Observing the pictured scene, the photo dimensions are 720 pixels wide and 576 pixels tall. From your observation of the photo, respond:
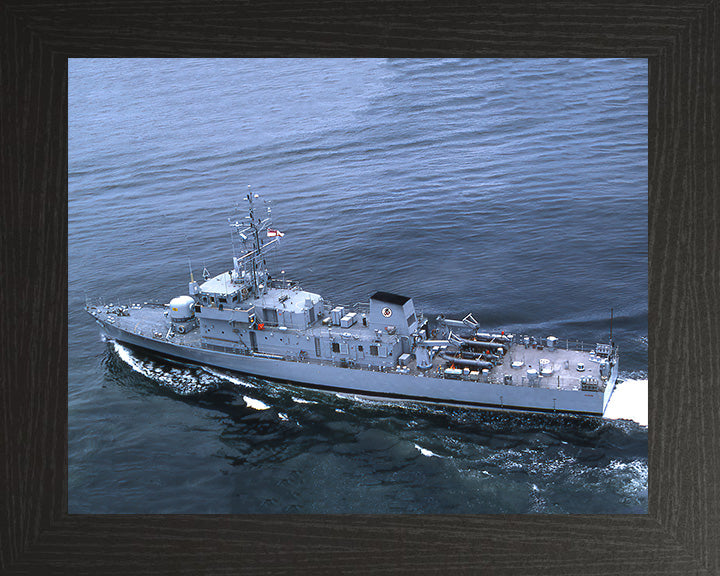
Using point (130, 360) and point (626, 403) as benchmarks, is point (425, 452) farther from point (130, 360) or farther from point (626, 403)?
point (130, 360)

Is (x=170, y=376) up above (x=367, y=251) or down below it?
below

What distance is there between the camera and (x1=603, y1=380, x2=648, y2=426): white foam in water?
18.8 m

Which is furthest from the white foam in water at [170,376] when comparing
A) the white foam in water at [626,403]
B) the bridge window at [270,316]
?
the white foam in water at [626,403]

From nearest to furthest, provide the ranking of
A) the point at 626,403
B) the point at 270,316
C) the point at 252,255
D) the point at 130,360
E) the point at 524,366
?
the point at 626,403 < the point at 524,366 < the point at 270,316 < the point at 252,255 < the point at 130,360

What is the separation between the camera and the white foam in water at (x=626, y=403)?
18.8 m

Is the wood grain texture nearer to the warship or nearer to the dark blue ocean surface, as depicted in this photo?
the dark blue ocean surface

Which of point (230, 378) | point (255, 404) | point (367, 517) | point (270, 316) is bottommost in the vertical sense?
point (255, 404)

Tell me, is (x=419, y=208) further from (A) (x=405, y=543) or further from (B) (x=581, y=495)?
(A) (x=405, y=543)

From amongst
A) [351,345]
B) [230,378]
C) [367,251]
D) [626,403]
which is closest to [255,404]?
[230,378]

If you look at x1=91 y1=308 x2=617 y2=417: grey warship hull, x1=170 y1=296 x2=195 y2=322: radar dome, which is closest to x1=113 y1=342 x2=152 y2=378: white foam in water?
x1=91 y1=308 x2=617 y2=417: grey warship hull

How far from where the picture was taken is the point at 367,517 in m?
4.41

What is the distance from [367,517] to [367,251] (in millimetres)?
19117

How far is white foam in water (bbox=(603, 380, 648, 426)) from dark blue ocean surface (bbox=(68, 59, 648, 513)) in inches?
12.1

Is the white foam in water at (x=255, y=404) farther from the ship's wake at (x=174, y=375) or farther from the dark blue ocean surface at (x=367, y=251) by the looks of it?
the ship's wake at (x=174, y=375)
